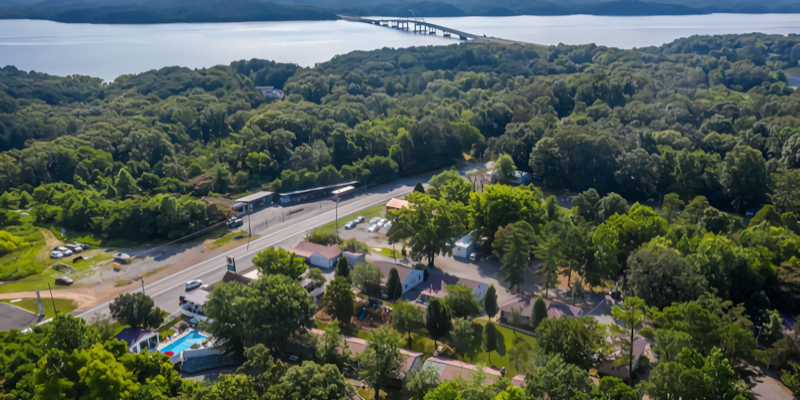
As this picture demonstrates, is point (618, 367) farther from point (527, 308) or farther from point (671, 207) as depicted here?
point (671, 207)

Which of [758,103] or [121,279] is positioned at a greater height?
[758,103]

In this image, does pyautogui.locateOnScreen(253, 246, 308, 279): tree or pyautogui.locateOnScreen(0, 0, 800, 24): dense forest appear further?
pyautogui.locateOnScreen(0, 0, 800, 24): dense forest

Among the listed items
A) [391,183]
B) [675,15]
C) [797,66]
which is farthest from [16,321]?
[675,15]

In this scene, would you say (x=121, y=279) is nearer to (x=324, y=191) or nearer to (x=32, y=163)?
(x=324, y=191)

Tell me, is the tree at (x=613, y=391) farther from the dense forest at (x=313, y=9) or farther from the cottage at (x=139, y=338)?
the dense forest at (x=313, y=9)

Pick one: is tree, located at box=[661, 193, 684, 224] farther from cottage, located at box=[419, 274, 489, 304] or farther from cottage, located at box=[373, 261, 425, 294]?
cottage, located at box=[373, 261, 425, 294]

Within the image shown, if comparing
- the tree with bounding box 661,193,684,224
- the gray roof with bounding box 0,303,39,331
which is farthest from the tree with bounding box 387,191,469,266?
the gray roof with bounding box 0,303,39,331

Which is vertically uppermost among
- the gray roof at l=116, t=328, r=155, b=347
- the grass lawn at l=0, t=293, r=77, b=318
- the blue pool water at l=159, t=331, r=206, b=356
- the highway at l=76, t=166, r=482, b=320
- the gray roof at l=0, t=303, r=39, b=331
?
the gray roof at l=116, t=328, r=155, b=347
